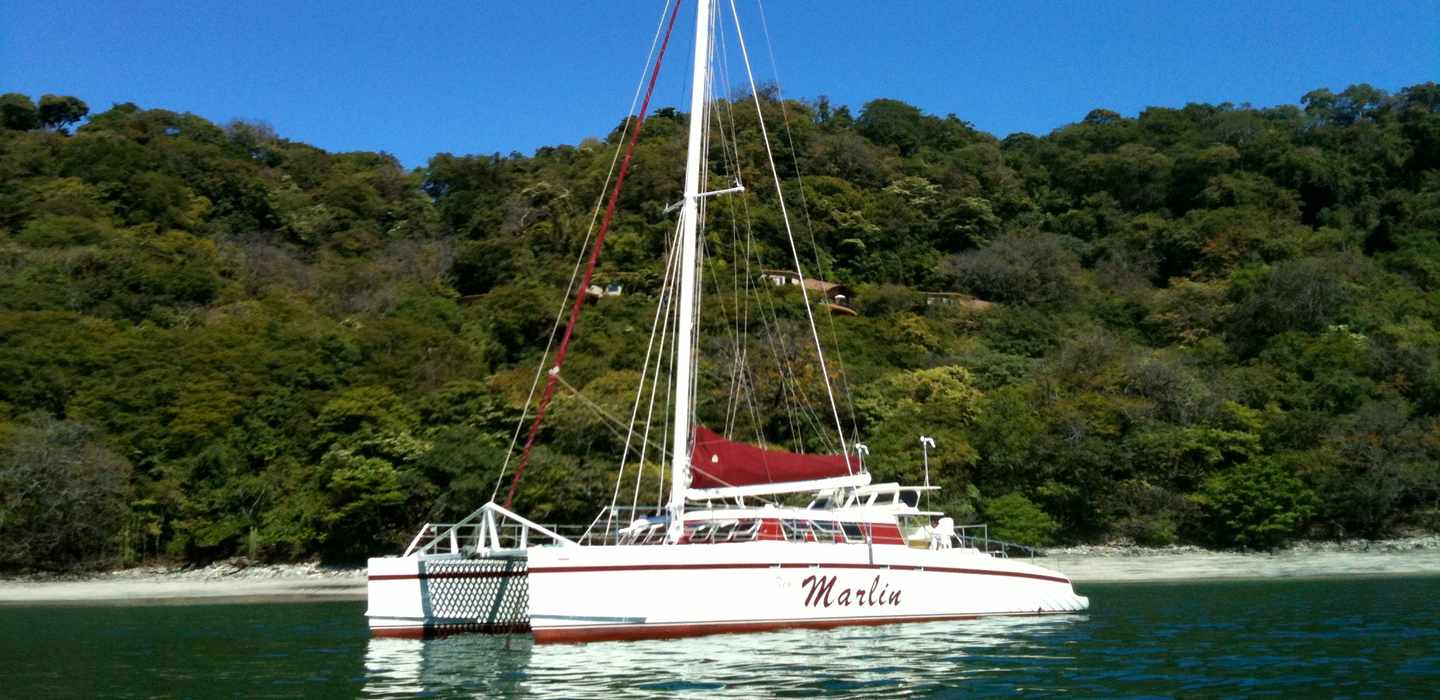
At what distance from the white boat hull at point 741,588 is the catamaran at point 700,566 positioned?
0.02 m

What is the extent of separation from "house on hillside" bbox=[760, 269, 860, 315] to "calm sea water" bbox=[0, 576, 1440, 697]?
3707cm

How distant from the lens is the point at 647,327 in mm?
50375

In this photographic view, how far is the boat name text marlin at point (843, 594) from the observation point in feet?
59.6

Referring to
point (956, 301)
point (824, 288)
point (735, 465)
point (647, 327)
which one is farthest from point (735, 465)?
point (956, 301)

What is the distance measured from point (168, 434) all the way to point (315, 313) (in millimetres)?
15218

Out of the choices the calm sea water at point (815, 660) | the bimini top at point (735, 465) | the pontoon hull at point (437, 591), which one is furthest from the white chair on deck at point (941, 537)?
the pontoon hull at point (437, 591)

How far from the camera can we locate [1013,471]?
40.0 m

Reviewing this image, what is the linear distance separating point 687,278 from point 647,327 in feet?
105

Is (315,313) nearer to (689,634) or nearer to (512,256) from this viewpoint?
(512,256)

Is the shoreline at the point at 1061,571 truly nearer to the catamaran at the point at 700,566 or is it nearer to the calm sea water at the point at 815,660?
the calm sea water at the point at 815,660

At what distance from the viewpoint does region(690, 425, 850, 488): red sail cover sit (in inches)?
753

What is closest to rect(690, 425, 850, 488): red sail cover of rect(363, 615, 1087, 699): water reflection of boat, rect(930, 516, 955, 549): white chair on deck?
rect(363, 615, 1087, 699): water reflection of boat

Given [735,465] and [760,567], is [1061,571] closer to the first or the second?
[735,465]

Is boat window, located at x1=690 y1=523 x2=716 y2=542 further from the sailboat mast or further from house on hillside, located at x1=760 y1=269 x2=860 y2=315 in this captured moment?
house on hillside, located at x1=760 y1=269 x2=860 y2=315
